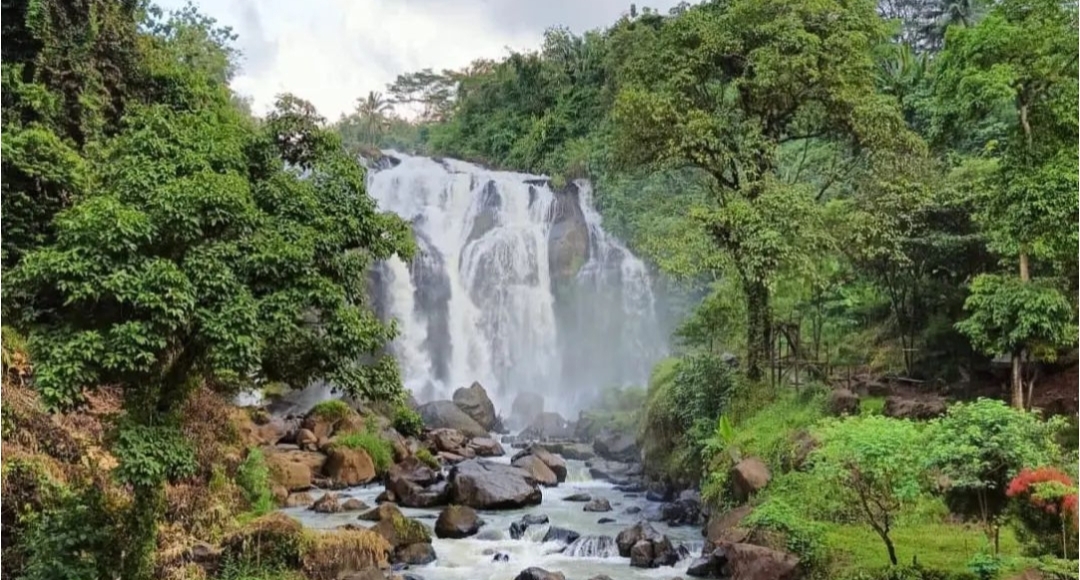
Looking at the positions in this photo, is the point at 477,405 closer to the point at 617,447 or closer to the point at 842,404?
the point at 617,447

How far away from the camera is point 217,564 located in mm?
10086

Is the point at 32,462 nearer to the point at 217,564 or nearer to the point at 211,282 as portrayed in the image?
the point at 217,564

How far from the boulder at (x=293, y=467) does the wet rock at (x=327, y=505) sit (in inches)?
49.3

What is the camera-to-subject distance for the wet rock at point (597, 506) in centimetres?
1611

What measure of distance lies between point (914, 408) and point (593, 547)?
243 inches

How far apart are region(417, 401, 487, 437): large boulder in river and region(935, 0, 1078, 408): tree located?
14539 mm

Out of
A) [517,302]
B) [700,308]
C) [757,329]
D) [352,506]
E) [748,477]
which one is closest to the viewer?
[748,477]

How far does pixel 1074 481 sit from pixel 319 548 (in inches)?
364

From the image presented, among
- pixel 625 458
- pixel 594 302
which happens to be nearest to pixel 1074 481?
pixel 625 458

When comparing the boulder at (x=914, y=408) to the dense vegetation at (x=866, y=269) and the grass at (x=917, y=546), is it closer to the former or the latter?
the dense vegetation at (x=866, y=269)

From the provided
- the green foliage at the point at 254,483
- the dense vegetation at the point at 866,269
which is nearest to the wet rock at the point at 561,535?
the dense vegetation at the point at 866,269

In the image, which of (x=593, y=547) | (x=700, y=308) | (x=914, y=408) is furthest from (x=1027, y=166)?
(x=593, y=547)

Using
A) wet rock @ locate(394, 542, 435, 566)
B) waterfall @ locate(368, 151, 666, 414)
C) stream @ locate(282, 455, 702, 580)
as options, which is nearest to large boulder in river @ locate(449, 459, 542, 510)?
stream @ locate(282, 455, 702, 580)

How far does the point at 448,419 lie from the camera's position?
24500 millimetres
